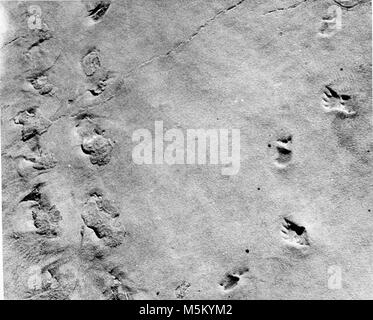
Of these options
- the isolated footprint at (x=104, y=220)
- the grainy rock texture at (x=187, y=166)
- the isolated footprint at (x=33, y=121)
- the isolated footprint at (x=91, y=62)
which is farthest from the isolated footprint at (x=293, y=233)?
the isolated footprint at (x=33, y=121)

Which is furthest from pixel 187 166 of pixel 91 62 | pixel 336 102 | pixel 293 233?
pixel 336 102

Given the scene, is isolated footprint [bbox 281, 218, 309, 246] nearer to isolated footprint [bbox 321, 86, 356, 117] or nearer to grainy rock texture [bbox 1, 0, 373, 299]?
grainy rock texture [bbox 1, 0, 373, 299]

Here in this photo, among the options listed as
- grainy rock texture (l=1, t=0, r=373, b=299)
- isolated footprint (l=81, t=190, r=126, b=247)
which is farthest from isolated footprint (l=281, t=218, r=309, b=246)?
isolated footprint (l=81, t=190, r=126, b=247)

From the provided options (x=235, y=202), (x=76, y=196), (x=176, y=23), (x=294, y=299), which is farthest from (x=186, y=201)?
(x=176, y=23)

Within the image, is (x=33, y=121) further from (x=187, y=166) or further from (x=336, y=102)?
(x=336, y=102)

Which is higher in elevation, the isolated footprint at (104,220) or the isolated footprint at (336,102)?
the isolated footprint at (336,102)

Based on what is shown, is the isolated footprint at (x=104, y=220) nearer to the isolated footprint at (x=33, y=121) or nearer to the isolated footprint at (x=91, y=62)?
the isolated footprint at (x=33, y=121)

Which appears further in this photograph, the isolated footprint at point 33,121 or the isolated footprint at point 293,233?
the isolated footprint at point 33,121
